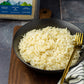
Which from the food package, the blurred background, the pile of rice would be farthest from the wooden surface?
the food package

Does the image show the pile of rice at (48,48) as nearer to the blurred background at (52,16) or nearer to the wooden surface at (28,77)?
the wooden surface at (28,77)

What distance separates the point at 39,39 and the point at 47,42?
0.08 m

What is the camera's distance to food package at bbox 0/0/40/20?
2.51 metres

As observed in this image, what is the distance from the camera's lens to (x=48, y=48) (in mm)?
1499

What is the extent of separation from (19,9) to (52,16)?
22.6 inches

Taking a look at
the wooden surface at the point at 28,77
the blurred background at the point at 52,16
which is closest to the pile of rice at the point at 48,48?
the wooden surface at the point at 28,77

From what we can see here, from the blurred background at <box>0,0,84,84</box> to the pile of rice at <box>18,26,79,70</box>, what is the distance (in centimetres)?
63

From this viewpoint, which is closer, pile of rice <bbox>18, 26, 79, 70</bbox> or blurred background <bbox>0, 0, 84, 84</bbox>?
pile of rice <bbox>18, 26, 79, 70</bbox>

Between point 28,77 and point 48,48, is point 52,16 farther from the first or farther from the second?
point 28,77

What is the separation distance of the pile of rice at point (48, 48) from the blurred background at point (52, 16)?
63 cm

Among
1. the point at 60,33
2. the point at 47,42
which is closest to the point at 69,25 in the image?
the point at 60,33

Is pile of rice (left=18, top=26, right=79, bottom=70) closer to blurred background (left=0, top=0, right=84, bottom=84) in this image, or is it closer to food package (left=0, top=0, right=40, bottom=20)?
blurred background (left=0, top=0, right=84, bottom=84)

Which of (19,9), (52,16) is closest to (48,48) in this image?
(19,9)

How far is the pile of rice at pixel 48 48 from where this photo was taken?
1422mm
